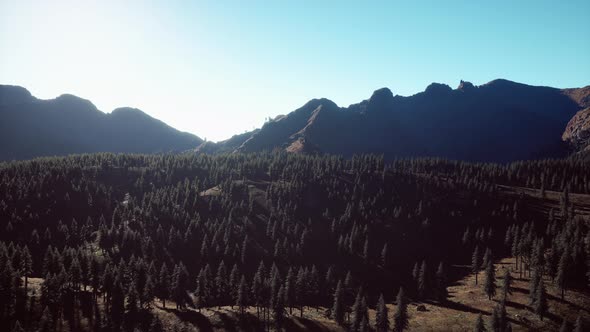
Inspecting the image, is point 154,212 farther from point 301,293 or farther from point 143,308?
point 301,293

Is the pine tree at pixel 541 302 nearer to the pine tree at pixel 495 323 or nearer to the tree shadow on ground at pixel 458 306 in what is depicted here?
the tree shadow on ground at pixel 458 306

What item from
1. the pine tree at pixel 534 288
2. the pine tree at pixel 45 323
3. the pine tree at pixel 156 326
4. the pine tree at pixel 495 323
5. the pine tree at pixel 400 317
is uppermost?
the pine tree at pixel 534 288

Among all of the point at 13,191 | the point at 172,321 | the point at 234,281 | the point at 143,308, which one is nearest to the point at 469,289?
the point at 234,281

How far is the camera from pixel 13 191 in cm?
17238

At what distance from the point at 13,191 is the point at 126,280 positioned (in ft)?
385

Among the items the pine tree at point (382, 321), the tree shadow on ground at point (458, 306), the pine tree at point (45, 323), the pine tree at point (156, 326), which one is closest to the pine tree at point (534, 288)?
the tree shadow on ground at point (458, 306)

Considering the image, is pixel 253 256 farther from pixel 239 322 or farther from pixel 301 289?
pixel 239 322

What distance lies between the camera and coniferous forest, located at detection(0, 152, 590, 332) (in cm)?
8950

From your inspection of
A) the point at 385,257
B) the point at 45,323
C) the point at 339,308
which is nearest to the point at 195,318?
the point at 45,323

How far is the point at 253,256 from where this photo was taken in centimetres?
14688

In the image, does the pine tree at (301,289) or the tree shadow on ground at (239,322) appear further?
the pine tree at (301,289)

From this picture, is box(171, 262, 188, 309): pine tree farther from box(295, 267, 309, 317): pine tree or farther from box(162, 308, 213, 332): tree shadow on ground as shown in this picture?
box(295, 267, 309, 317): pine tree

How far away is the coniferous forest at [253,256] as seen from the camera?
294 feet

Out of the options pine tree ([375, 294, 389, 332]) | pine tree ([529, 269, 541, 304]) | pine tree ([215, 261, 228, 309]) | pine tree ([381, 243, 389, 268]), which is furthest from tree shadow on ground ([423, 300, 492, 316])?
pine tree ([215, 261, 228, 309])
